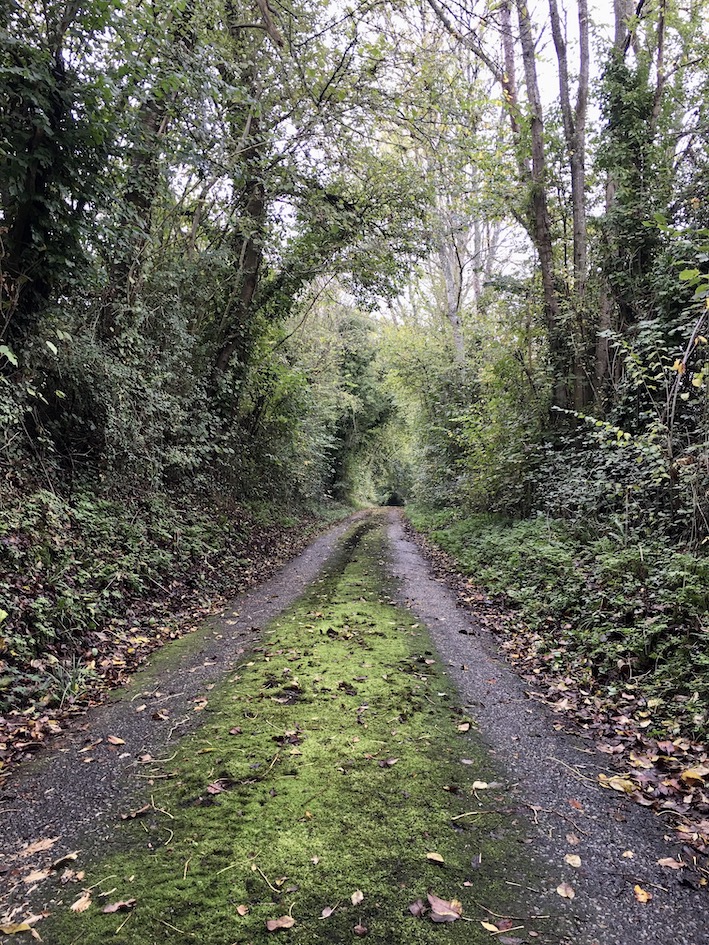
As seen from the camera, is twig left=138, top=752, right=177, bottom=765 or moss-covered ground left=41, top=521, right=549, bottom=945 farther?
twig left=138, top=752, right=177, bottom=765

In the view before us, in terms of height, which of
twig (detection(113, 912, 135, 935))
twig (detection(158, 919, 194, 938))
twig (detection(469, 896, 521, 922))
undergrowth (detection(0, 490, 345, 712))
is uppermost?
undergrowth (detection(0, 490, 345, 712))

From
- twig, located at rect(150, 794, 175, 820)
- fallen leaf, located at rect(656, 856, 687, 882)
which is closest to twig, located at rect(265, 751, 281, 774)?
twig, located at rect(150, 794, 175, 820)

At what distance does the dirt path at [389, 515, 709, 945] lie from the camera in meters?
2.12

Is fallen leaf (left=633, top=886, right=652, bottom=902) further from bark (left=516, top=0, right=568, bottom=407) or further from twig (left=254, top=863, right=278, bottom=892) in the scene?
bark (left=516, top=0, right=568, bottom=407)

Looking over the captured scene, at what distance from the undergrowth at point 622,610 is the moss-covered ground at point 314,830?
153cm

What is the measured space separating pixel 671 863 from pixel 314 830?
175cm

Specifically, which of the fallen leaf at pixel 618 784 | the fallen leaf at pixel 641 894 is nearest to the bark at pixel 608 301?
the fallen leaf at pixel 618 784

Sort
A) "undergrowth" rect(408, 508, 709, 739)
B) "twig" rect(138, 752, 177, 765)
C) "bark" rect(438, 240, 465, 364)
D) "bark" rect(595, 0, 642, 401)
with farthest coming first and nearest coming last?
"bark" rect(438, 240, 465, 364)
"bark" rect(595, 0, 642, 401)
"undergrowth" rect(408, 508, 709, 739)
"twig" rect(138, 752, 177, 765)

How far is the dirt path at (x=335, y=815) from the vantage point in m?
2.09

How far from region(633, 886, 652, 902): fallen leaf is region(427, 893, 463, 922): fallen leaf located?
0.81 meters

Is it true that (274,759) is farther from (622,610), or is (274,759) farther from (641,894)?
(622,610)

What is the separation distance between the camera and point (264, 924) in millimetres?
2029

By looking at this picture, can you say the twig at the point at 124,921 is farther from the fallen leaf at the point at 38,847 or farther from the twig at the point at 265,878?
the fallen leaf at the point at 38,847

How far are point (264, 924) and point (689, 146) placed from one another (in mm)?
10891
